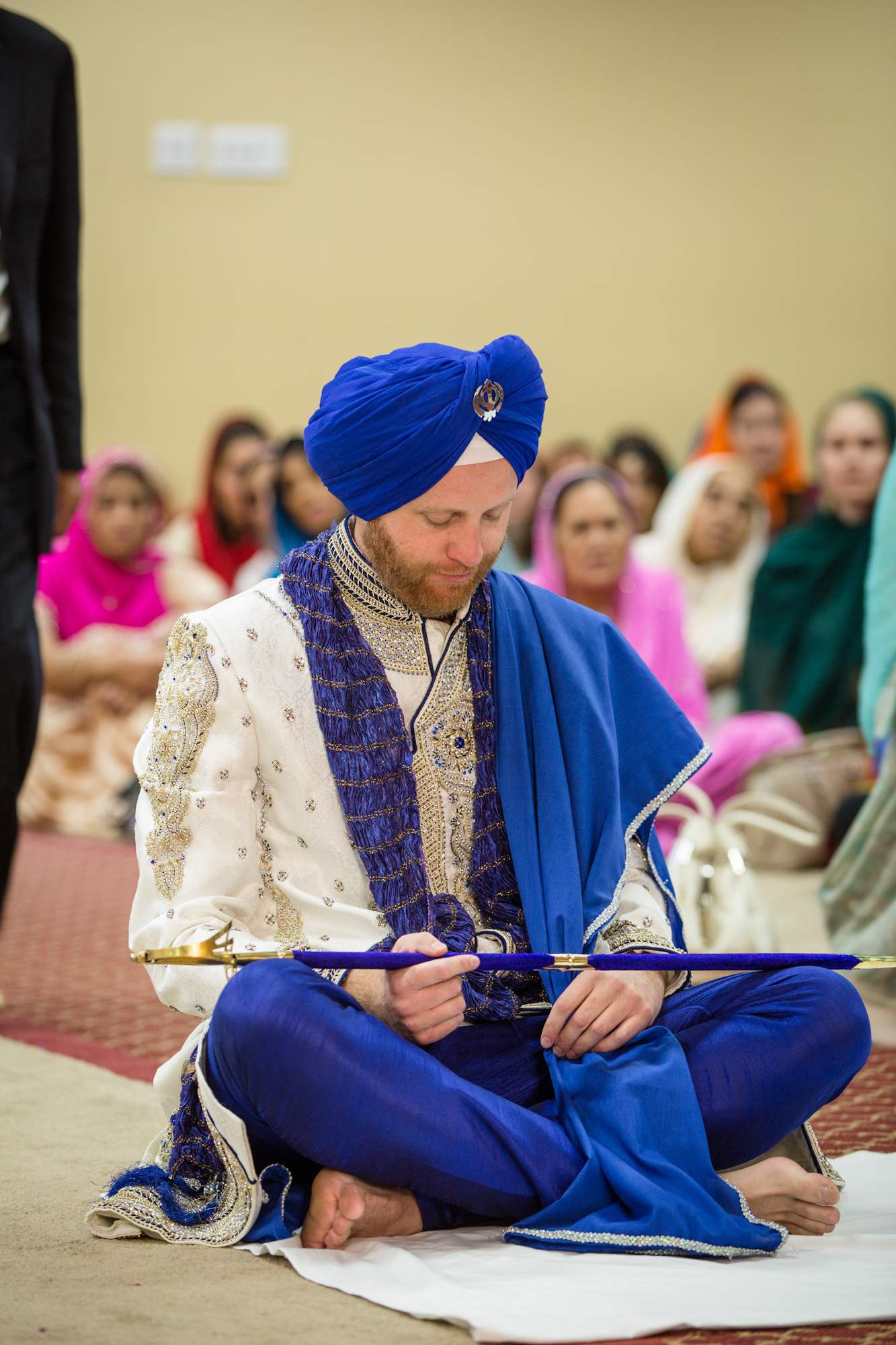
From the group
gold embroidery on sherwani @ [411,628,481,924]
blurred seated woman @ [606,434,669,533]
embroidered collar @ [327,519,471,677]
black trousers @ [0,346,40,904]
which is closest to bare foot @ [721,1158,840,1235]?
gold embroidery on sherwani @ [411,628,481,924]

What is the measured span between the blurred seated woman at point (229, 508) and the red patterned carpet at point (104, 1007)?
95.1 inches

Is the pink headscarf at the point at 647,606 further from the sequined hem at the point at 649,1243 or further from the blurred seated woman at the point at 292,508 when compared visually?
the sequined hem at the point at 649,1243

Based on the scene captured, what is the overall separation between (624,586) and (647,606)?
90mm

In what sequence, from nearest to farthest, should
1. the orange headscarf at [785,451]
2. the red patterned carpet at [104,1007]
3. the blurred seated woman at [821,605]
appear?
the red patterned carpet at [104,1007] < the blurred seated woman at [821,605] < the orange headscarf at [785,451]

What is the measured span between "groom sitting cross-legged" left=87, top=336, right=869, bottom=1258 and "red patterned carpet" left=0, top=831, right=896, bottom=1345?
0.99 feet

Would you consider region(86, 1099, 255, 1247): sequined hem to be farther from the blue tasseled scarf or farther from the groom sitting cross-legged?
the blue tasseled scarf

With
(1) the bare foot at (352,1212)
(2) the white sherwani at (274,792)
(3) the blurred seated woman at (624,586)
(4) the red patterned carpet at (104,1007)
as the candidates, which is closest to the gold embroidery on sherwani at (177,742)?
(2) the white sherwani at (274,792)

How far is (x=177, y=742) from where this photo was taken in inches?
70.9

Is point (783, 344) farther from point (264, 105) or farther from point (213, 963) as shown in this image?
point (213, 963)

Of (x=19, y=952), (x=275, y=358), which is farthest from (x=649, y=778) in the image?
(x=275, y=358)

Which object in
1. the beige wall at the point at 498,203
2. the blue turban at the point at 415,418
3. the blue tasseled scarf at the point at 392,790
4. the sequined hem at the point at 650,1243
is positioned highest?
the beige wall at the point at 498,203

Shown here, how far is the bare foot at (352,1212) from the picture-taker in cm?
167

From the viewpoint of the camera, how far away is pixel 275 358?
27.5 ft

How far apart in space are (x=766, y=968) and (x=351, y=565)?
0.70m
